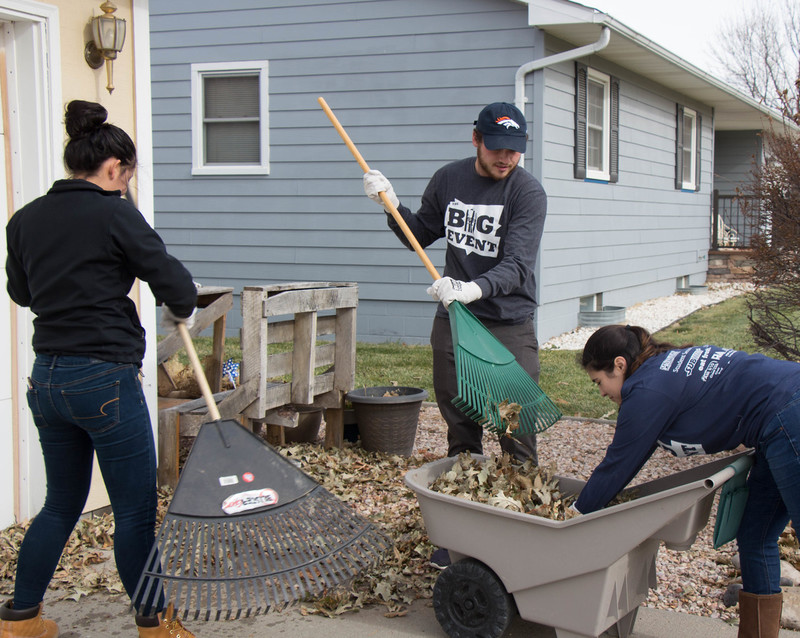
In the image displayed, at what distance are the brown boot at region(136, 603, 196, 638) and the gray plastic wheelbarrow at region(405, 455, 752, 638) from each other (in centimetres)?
93

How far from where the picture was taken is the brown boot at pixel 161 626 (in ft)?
9.66

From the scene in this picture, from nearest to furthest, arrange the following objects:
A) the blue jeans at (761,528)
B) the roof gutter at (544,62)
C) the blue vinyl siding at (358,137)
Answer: the blue jeans at (761,528), the roof gutter at (544,62), the blue vinyl siding at (358,137)

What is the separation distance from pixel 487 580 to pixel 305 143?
7.85 meters

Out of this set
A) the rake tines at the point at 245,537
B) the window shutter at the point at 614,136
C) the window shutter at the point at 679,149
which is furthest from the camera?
the window shutter at the point at 679,149

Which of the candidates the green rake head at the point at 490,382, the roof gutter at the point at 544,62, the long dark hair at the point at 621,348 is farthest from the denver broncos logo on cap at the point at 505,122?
the roof gutter at the point at 544,62

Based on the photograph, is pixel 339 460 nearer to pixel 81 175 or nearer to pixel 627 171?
pixel 81 175

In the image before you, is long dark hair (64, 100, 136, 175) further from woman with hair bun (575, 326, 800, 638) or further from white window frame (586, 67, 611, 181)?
white window frame (586, 67, 611, 181)

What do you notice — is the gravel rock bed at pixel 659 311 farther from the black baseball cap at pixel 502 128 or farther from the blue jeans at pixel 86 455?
the blue jeans at pixel 86 455

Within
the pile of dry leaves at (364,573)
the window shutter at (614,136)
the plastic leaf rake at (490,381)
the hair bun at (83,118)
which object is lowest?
the pile of dry leaves at (364,573)

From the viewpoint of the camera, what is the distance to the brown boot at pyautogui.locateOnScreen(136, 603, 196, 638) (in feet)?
9.66

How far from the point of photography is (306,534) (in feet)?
9.27

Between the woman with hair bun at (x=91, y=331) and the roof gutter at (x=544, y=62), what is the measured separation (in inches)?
273

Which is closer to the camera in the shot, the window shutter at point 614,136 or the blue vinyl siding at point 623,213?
the blue vinyl siding at point 623,213

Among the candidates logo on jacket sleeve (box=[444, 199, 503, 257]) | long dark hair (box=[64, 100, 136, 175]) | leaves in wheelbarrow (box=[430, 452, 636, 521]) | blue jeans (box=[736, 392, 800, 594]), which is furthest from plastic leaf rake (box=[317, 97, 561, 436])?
long dark hair (box=[64, 100, 136, 175])
